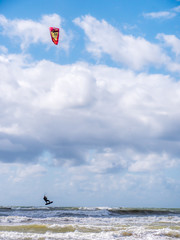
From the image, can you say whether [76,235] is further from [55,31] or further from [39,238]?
[55,31]

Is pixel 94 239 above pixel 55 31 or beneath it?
beneath

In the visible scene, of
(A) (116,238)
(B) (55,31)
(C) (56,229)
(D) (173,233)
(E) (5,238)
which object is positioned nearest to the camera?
(E) (5,238)

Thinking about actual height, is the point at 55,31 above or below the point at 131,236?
above

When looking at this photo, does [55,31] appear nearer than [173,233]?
No

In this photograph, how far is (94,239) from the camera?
15203mm

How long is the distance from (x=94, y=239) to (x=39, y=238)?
2792 mm

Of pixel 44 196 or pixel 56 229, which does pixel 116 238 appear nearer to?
pixel 56 229

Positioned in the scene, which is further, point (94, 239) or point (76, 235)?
point (76, 235)

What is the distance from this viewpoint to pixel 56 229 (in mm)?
19312

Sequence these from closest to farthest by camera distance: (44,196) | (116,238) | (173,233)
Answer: (116,238)
(173,233)
(44,196)

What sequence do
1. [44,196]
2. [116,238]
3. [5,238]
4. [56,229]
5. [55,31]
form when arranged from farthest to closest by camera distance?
[44,196]
[55,31]
[56,229]
[116,238]
[5,238]

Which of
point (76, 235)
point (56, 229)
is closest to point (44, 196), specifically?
point (56, 229)

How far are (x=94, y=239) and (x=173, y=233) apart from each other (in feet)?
17.6

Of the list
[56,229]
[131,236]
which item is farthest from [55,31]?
[131,236]
